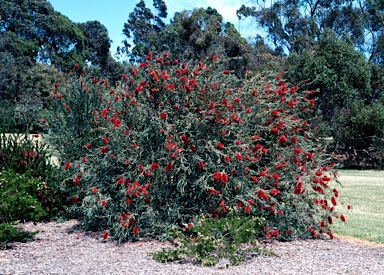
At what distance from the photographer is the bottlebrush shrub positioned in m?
7.25

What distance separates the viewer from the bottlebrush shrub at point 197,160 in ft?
23.8

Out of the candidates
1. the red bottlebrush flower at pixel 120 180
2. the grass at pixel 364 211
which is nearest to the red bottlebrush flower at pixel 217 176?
the red bottlebrush flower at pixel 120 180

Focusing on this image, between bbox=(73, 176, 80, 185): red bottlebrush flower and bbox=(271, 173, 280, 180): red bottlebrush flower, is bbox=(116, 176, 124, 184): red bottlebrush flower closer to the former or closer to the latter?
bbox=(73, 176, 80, 185): red bottlebrush flower

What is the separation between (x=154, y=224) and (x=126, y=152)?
43.8 inches

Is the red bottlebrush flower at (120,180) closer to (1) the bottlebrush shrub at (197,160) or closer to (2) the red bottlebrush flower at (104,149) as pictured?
(1) the bottlebrush shrub at (197,160)

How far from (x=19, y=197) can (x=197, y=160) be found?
9.26 feet

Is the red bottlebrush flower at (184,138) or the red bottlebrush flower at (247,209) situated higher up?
the red bottlebrush flower at (184,138)

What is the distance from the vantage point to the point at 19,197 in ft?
26.1

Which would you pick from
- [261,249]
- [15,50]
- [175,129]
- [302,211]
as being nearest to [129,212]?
[175,129]

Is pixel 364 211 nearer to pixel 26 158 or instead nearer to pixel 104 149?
pixel 104 149

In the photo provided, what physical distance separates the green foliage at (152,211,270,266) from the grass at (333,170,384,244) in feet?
7.90

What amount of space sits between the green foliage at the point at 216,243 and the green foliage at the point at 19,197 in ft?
8.28

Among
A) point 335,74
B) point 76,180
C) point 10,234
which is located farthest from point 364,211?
point 335,74

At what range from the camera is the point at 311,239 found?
25.0 feet
